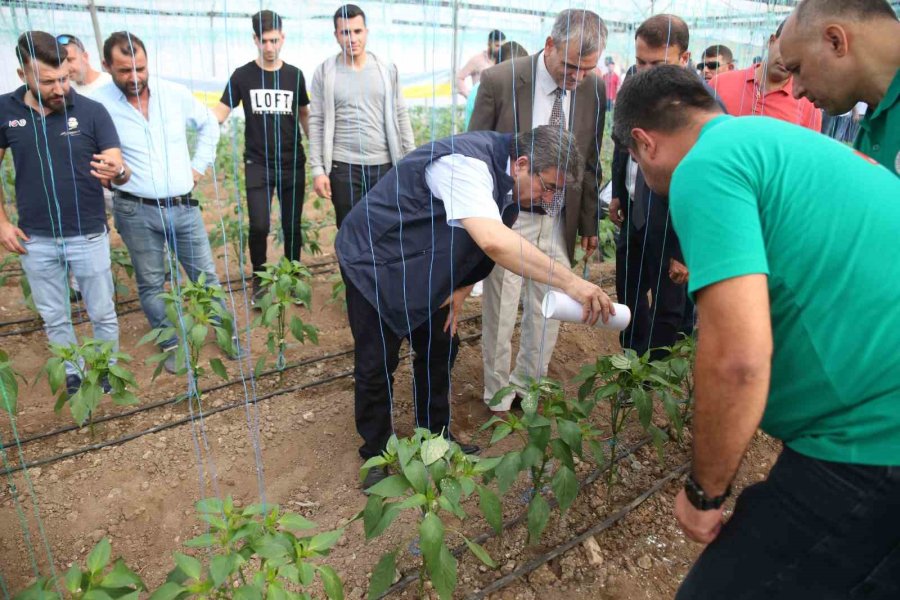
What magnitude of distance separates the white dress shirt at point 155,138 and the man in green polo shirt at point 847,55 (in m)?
2.45

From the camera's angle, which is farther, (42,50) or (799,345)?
(42,50)

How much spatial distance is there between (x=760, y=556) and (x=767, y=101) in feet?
7.45

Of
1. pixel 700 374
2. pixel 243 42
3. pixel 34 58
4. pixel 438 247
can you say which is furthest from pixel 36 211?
pixel 243 42

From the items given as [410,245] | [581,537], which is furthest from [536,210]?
[581,537]

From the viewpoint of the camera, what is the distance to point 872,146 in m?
1.63

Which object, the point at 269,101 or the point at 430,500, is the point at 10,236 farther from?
the point at 430,500

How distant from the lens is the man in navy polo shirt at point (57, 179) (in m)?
2.55

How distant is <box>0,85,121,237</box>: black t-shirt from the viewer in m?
2.59

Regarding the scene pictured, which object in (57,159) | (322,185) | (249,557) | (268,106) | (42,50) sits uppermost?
(42,50)

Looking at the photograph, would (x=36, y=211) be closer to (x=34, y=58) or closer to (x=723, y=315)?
(x=34, y=58)

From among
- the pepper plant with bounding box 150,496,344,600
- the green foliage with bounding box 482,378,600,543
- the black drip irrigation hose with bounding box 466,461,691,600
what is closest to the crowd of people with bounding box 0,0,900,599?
the green foliage with bounding box 482,378,600,543

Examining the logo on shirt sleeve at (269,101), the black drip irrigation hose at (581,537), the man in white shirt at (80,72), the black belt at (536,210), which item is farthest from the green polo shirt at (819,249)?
the man in white shirt at (80,72)

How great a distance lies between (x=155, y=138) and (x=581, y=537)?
2.55 meters

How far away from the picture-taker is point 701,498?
1.12m
